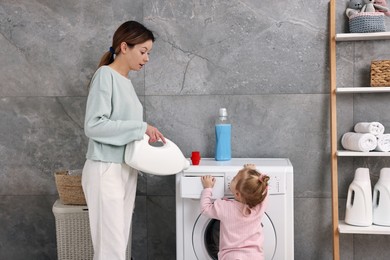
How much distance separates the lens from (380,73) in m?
2.74

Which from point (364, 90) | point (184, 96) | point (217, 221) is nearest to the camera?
point (217, 221)

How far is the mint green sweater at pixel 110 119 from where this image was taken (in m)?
2.31

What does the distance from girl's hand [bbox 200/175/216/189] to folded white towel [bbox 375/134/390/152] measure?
0.95 m

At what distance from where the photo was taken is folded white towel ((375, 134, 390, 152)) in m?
2.73

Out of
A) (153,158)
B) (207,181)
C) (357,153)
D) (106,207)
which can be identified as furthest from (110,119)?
(357,153)

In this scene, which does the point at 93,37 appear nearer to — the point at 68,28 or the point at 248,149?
A: the point at 68,28

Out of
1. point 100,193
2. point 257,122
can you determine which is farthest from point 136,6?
point 100,193

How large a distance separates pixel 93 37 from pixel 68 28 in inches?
6.6

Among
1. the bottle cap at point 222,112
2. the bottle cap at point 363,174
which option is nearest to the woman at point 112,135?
the bottle cap at point 222,112

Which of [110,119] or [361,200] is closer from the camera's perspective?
[110,119]

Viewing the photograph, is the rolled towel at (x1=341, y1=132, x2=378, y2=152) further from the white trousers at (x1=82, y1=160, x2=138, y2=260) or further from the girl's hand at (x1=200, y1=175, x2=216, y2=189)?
the white trousers at (x1=82, y1=160, x2=138, y2=260)

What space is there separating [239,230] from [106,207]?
2.07ft

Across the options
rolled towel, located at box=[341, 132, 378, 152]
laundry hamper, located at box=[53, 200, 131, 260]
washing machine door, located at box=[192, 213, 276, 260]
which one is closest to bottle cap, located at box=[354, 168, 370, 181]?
rolled towel, located at box=[341, 132, 378, 152]

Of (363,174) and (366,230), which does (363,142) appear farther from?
(366,230)
